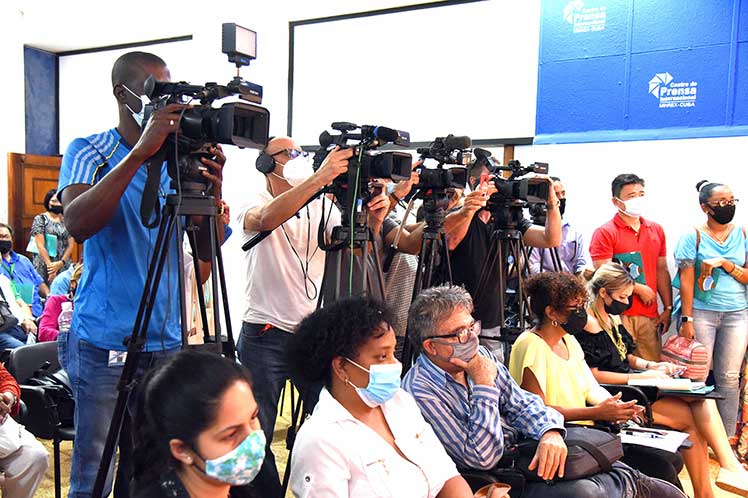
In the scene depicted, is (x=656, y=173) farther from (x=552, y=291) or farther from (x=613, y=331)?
(x=552, y=291)

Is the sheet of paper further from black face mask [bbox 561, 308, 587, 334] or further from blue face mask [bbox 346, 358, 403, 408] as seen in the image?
blue face mask [bbox 346, 358, 403, 408]

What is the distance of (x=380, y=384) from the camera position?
176cm

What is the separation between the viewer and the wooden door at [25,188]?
6.98 m

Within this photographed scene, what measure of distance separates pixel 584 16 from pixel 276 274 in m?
3.50

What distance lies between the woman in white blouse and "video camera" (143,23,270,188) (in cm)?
53

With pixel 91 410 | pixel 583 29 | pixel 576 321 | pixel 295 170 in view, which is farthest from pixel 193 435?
pixel 583 29

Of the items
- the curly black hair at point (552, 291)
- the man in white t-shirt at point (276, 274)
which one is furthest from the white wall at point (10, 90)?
the curly black hair at point (552, 291)

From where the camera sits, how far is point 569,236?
4621mm

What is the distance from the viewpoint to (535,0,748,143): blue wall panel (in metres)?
4.52

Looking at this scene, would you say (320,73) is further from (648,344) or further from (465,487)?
(465,487)

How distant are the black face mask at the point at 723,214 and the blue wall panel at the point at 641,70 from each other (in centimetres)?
61

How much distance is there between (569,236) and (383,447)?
10.4 ft

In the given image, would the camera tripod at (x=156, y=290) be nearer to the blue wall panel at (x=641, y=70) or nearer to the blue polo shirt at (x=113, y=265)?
the blue polo shirt at (x=113, y=265)

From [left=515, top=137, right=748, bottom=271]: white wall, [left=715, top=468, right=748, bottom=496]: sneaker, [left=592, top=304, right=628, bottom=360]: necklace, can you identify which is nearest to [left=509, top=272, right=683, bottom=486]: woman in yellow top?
[left=715, top=468, right=748, bottom=496]: sneaker
